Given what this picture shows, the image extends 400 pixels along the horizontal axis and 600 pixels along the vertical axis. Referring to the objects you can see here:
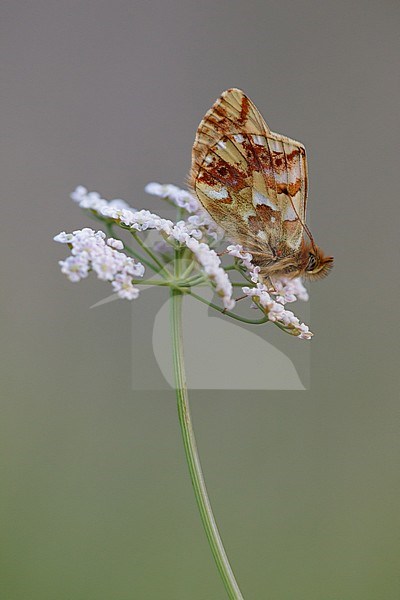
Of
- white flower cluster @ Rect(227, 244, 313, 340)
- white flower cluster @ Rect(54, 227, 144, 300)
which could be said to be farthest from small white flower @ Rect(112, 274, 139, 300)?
white flower cluster @ Rect(227, 244, 313, 340)

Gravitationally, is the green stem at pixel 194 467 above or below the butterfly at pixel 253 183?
below

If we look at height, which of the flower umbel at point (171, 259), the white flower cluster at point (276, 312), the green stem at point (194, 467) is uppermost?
the flower umbel at point (171, 259)

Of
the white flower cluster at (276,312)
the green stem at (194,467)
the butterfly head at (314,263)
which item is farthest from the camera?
the butterfly head at (314,263)

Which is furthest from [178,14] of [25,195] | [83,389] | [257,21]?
[83,389]

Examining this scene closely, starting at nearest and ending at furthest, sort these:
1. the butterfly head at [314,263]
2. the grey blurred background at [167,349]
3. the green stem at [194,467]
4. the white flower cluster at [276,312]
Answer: the green stem at [194,467] → the white flower cluster at [276,312] → the butterfly head at [314,263] → the grey blurred background at [167,349]

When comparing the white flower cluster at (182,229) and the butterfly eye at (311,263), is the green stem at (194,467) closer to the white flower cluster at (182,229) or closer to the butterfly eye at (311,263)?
the white flower cluster at (182,229)

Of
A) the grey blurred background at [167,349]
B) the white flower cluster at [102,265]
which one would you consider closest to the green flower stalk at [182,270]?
the white flower cluster at [102,265]

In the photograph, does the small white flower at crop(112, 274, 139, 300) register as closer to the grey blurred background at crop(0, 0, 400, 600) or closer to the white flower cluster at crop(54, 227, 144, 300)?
the white flower cluster at crop(54, 227, 144, 300)

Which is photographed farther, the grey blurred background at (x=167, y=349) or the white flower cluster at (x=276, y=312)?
the grey blurred background at (x=167, y=349)

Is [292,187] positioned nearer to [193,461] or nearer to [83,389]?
[193,461]
